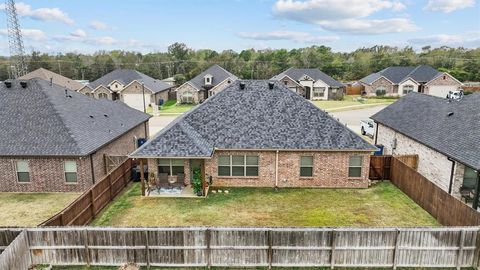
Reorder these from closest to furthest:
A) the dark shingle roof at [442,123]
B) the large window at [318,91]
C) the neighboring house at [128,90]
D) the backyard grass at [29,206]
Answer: the backyard grass at [29,206] → the dark shingle roof at [442,123] → the neighboring house at [128,90] → the large window at [318,91]

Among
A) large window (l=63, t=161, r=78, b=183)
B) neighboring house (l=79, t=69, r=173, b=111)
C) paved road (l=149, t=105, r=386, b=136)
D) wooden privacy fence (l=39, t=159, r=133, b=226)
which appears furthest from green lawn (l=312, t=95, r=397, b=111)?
large window (l=63, t=161, r=78, b=183)

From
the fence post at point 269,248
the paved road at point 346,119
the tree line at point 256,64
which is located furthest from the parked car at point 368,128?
the tree line at point 256,64

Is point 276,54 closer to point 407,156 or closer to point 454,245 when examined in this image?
point 407,156

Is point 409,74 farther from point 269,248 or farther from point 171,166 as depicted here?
point 269,248

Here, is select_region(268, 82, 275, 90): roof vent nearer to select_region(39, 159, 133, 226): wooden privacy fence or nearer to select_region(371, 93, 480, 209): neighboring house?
select_region(371, 93, 480, 209): neighboring house

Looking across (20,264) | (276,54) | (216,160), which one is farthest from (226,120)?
(276,54)

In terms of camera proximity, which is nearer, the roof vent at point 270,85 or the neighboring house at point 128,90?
the roof vent at point 270,85

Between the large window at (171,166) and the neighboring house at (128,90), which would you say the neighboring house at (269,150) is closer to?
the large window at (171,166)

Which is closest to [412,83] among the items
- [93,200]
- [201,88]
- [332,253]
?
[201,88]
